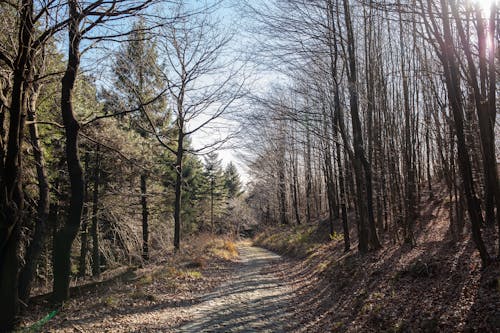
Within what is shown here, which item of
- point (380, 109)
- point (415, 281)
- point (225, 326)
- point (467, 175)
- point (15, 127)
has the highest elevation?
point (380, 109)

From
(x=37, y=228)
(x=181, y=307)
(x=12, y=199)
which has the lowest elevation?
(x=181, y=307)

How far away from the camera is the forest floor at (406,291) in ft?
14.6

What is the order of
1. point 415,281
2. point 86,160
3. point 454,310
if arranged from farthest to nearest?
point 86,160 < point 415,281 < point 454,310

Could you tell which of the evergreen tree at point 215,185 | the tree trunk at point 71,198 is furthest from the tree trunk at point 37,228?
the evergreen tree at point 215,185

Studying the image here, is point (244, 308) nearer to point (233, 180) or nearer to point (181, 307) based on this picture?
point (181, 307)

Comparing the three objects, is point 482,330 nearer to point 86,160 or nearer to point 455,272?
point 455,272

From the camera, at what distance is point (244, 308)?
742cm

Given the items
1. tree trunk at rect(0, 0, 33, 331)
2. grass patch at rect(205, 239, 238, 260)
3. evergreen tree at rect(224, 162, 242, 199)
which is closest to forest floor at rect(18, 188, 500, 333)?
tree trunk at rect(0, 0, 33, 331)

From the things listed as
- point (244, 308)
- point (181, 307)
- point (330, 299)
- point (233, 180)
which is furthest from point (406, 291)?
point (233, 180)

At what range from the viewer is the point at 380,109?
11.3 meters

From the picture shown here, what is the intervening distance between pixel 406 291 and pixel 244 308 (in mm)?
3367

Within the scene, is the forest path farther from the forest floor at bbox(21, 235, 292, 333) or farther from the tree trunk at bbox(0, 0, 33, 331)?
the tree trunk at bbox(0, 0, 33, 331)

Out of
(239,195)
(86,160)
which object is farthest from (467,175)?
(239,195)

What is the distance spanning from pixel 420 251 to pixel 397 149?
386 centimetres
